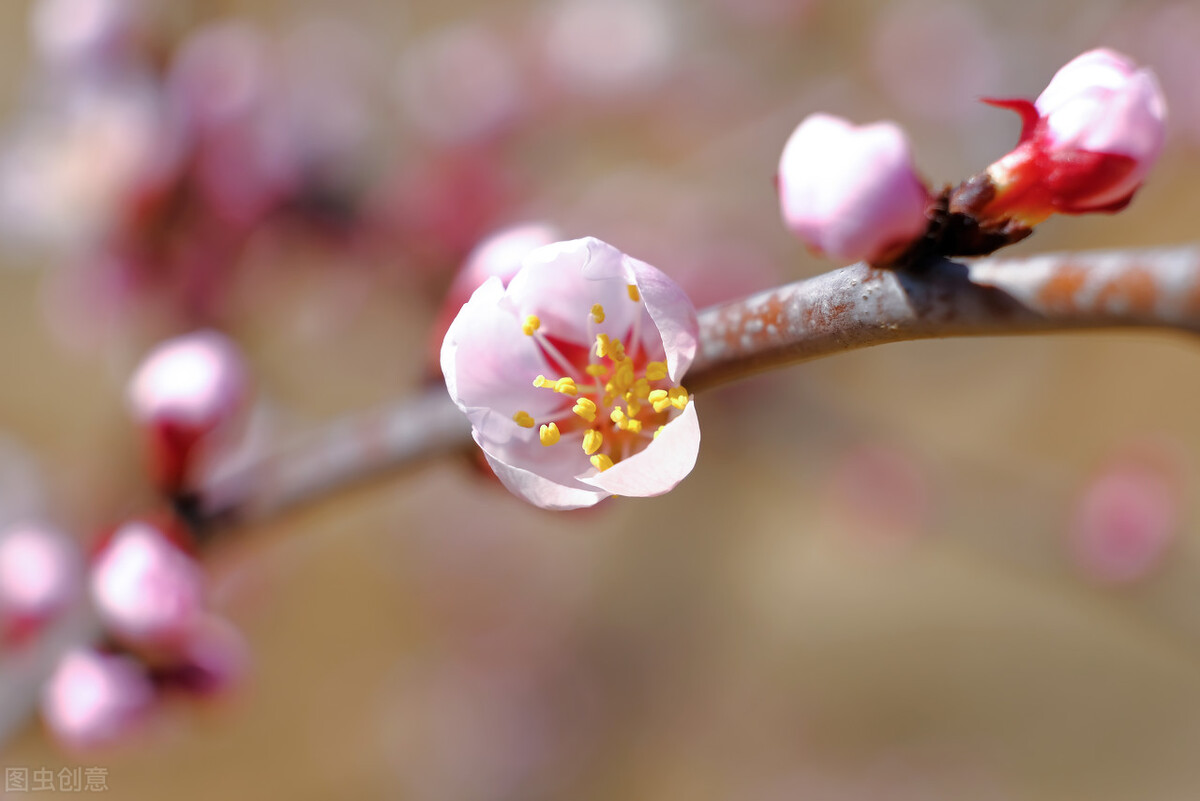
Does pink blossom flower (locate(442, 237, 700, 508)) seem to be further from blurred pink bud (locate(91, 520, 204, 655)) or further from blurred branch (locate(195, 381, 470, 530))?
blurred pink bud (locate(91, 520, 204, 655))

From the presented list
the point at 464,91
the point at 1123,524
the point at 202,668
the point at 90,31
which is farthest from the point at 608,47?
the point at 202,668

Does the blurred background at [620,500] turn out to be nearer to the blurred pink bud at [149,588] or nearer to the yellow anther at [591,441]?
the blurred pink bud at [149,588]

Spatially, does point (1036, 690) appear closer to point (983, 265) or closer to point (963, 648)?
point (963, 648)

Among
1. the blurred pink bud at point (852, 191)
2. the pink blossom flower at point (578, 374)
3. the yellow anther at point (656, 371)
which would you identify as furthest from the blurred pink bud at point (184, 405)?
the blurred pink bud at point (852, 191)

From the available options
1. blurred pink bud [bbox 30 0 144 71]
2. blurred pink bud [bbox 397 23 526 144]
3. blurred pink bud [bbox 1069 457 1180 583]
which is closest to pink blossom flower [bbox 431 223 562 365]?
blurred pink bud [bbox 30 0 144 71]

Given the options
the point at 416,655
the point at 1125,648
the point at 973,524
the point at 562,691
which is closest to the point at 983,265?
the point at 973,524

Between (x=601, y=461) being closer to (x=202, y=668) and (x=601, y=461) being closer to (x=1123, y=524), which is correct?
(x=202, y=668)
